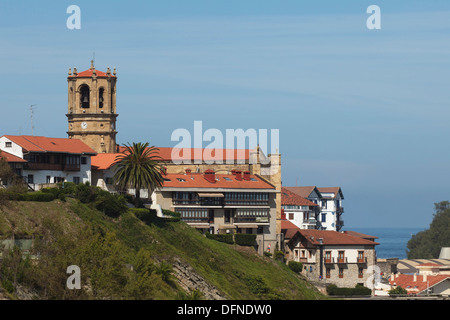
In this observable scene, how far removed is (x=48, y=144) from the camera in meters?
108

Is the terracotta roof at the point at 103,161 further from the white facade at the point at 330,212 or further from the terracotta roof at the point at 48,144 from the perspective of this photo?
the white facade at the point at 330,212

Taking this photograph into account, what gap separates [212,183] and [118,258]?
155 ft

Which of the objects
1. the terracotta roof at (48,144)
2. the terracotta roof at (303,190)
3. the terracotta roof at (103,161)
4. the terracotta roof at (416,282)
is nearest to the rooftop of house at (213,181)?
the terracotta roof at (103,161)

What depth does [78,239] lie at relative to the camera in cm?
7562

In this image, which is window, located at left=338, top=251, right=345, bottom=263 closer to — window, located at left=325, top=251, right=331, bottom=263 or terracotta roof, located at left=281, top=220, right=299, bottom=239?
window, located at left=325, top=251, right=331, bottom=263

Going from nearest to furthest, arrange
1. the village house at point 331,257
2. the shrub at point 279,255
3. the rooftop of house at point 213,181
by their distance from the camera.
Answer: the rooftop of house at point 213,181
the shrub at point 279,255
the village house at point 331,257

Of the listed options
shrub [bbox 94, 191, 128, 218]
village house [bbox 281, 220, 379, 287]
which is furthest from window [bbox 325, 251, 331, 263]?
shrub [bbox 94, 191, 128, 218]

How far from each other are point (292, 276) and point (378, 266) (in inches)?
937

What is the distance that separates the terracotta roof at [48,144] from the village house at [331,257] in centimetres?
3444

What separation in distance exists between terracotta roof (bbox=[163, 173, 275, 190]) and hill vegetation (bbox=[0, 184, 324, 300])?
8.76 meters

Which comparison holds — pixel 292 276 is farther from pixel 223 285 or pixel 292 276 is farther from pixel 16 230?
pixel 16 230

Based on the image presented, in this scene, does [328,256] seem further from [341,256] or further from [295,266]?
[295,266]

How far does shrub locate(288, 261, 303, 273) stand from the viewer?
119688 millimetres

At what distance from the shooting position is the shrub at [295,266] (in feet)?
393
